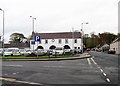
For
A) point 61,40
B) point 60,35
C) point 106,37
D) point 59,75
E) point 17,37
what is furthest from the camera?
point 17,37

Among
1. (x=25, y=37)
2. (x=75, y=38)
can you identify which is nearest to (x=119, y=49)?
(x=75, y=38)

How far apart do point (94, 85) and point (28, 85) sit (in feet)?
9.45

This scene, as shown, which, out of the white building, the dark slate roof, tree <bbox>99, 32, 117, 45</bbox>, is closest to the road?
the white building

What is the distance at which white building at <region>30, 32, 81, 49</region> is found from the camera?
105938mm

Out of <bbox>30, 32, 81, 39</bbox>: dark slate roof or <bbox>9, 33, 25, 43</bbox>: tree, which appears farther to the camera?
<bbox>9, 33, 25, 43</bbox>: tree

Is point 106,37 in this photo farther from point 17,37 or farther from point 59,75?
point 59,75

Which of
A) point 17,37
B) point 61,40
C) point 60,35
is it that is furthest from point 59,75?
point 17,37

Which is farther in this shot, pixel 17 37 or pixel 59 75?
pixel 17 37

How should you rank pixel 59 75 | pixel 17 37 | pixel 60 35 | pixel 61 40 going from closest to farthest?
1. pixel 59 75
2. pixel 61 40
3. pixel 60 35
4. pixel 17 37

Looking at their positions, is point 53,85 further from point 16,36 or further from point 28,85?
point 16,36

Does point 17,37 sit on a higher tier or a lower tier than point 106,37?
higher

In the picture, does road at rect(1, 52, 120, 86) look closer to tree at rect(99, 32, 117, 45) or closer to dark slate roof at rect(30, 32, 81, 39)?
dark slate roof at rect(30, 32, 81, 39)

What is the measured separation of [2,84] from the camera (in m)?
13.0

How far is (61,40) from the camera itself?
109 metres
